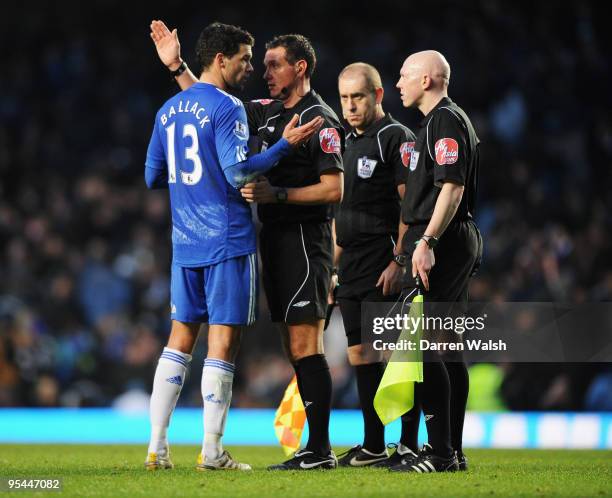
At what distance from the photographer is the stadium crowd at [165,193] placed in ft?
39.2

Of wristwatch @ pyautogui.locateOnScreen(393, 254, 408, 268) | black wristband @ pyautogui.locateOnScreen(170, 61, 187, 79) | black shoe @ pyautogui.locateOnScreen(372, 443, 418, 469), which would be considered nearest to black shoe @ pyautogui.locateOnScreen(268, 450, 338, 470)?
black shoe @ pyautogui.locateOnScreen(372, 443, 418, 469)

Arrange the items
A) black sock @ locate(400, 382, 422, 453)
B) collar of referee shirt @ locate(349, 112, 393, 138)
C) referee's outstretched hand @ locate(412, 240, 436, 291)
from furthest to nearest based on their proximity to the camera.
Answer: collar of referee shirt @ locate(349, 112, 393, 138)
black sock @ locate(400, 382, 422, 453)
referee's outstretched hand @ locate(412, 240, 436, 291)

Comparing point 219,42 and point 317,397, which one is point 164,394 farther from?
point 219,42

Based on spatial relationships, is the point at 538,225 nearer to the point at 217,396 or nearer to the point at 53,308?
the point at 53,308

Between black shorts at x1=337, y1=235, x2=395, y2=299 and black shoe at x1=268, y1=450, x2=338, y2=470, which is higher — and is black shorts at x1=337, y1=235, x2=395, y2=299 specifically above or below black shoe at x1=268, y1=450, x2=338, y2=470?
above

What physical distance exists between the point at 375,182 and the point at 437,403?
4.87ft

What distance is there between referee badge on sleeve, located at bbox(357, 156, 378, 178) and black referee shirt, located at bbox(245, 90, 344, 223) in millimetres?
390

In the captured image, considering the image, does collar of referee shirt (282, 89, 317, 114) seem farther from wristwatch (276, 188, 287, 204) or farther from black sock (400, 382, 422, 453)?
black sock (400, 382, 422, 453)

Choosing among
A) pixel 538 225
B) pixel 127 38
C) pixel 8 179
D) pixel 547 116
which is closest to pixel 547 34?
pixel 547 116

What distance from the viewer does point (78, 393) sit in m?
12.2

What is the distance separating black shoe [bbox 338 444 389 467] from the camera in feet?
20.1

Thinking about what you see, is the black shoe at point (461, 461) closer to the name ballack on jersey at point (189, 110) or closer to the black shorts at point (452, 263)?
the black shorts at point (452, 263)

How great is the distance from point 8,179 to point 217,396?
34.0 ft

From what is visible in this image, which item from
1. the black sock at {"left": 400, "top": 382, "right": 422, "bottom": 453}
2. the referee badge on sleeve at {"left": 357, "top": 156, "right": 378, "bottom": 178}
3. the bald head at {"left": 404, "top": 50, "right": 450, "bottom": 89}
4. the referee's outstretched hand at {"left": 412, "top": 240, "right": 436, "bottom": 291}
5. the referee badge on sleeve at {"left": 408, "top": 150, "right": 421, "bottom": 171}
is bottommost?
the black sock at {"left": 400, "top": 382, "right": 422, "bottom": 453}
